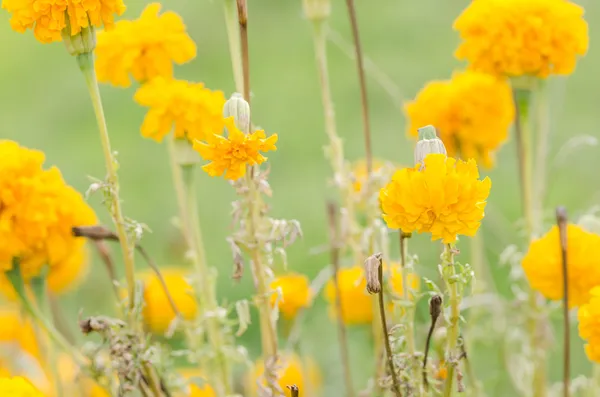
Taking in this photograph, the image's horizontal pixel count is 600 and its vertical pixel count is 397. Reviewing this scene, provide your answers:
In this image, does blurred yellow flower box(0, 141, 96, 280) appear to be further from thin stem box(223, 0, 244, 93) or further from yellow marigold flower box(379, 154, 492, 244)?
yellow marigold flower box(379, 154, 492, 244)

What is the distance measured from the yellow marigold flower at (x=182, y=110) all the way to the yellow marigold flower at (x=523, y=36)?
23cm

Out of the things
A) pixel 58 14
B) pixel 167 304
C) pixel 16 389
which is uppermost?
pixel 58 14

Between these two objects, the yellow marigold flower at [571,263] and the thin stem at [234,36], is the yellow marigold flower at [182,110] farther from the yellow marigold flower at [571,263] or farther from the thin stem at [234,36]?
the yellow marigold flower at [571,263]

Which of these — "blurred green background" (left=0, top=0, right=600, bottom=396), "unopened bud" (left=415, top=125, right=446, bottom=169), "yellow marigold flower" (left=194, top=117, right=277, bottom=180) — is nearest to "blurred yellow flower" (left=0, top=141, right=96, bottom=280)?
"yellow marigold flower" (left=194, top=117, right=277, bottom=180)

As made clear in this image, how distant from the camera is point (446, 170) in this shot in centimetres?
49

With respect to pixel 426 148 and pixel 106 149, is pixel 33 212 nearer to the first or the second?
pixel 106 149

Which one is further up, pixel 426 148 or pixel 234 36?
pixel 234 36

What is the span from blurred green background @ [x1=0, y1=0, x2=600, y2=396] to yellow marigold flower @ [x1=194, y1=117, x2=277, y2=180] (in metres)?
0.79

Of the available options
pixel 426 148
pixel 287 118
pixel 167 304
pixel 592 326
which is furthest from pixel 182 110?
pixel 287 118

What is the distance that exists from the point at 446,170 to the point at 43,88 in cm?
194

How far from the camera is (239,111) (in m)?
0.55

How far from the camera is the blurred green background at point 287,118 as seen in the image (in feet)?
5.41

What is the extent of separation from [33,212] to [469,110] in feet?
1.26

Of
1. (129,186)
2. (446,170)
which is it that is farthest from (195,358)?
(129,186)
